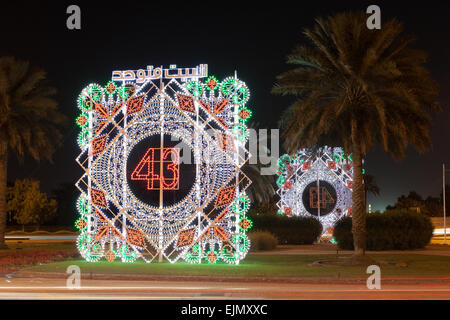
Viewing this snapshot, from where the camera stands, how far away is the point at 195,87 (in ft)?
71.3

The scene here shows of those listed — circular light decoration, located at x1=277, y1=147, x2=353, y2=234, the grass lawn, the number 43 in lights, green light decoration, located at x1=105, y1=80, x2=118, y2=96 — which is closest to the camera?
the grass lawn

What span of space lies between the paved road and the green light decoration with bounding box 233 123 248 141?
623cm

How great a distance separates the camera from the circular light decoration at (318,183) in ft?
122

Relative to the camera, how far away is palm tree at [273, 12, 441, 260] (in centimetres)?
2030

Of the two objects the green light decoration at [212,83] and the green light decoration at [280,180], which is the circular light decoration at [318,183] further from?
the green light decoration at [212,83]

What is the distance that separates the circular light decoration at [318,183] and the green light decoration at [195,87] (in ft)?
54.2

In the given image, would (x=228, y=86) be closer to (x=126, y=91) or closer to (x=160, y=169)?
(x=160, y=169)

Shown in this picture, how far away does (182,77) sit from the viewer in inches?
865

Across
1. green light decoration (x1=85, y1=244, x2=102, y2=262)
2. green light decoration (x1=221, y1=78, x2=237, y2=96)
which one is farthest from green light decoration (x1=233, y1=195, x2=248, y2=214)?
green light decoration (x1=85, y1=244, x2=102, y2=262)

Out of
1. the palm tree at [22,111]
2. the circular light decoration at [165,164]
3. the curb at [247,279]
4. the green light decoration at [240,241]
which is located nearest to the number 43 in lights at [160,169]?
the circular light decoration at [165,164]

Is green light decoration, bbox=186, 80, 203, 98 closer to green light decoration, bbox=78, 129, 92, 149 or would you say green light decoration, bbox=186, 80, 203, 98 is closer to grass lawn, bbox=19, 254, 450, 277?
green light decoration, bbox=78, 129, 92, 149

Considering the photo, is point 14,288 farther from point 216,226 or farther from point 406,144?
point 406,144

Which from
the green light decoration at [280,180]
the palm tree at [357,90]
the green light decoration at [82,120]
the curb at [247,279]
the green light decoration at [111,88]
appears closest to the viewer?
the curb at [247,279]

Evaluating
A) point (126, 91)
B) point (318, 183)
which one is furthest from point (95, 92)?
point (318, 183)
